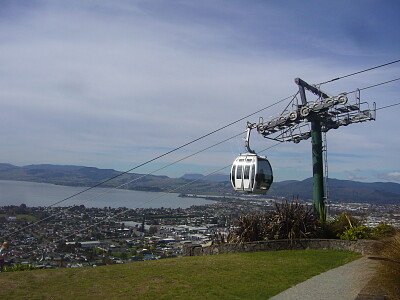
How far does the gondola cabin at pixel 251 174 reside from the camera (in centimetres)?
1455

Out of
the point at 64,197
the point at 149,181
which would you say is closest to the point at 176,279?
the point at 64,197

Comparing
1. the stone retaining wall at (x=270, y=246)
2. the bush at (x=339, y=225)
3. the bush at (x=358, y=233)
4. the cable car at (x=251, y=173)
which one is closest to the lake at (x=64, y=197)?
the stone retaining wall at (x=270, y=246)

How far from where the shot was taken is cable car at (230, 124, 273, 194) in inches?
573

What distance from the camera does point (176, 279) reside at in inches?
383

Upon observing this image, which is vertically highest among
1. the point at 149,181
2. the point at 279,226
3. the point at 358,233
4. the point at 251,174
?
the point at 149,181

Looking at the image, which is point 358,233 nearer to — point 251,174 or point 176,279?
point 251,174

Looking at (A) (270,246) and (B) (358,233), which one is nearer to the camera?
(A) (270,246)

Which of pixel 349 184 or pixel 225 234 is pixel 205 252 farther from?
pixel 349 184

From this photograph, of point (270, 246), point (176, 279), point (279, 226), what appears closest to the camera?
point (176, 279)

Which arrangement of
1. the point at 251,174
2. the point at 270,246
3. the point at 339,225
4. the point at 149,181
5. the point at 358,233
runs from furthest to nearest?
the point at 149,181 < the point at 339,225 < the point at 358,233 < the point at 270,246 < the point at 251,174

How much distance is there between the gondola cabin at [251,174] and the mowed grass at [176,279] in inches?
106

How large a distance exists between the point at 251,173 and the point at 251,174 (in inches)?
1.4

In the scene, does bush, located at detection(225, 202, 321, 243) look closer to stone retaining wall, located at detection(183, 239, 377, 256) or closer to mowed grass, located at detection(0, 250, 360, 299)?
stone retaining wall, located at detection(183, 239, 377, 256)

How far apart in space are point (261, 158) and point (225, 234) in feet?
13.8
